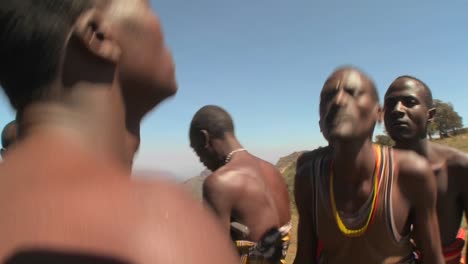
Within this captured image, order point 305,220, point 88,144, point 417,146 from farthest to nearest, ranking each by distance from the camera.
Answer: point 417,146, point 305,220, point 88,144

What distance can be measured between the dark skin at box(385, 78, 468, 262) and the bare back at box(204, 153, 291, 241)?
125cm

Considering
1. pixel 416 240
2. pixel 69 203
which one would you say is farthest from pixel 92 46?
pixel 416 240

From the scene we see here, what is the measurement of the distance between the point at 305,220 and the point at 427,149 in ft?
5.78

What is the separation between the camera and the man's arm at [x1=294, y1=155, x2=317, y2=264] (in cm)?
265

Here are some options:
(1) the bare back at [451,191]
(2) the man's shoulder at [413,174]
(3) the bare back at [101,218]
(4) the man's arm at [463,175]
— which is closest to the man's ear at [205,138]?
(2) the man's shoulder at [413,174]

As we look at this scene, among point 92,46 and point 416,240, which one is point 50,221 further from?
point 416,240

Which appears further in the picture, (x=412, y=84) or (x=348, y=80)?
(x=412, y=84)

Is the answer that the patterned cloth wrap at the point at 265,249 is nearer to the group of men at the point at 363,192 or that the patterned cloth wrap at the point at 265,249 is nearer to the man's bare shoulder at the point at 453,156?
the group of men at the point at 363,192

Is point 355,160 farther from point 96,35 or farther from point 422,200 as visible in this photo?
point 96,35

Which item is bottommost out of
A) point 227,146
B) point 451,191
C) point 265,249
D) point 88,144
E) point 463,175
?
point 265,249

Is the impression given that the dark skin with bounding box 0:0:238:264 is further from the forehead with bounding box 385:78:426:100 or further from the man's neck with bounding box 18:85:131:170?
the forehead with bounding box 385:78:426:100

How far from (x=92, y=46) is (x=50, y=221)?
1.29ft

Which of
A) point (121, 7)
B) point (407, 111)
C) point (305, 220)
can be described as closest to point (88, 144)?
point (121, 7)

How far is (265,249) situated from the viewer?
139 inches
